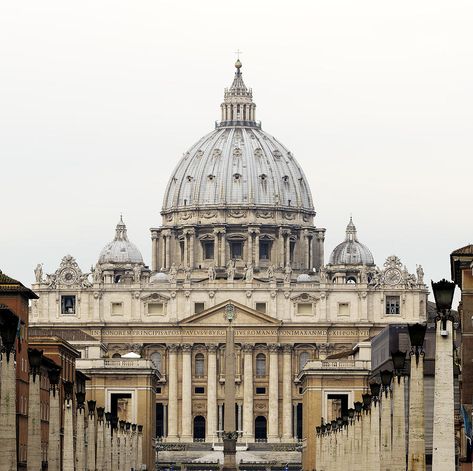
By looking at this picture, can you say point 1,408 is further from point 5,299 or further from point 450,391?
point 5,299

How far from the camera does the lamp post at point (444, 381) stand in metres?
51.5

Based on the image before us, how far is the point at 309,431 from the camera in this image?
6890 inches

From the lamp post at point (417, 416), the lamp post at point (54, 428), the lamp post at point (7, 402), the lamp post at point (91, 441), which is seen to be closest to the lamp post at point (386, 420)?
the lamp post at point (54, 428)

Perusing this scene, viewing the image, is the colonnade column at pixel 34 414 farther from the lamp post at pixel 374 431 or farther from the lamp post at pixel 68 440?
the lamp post at pixel 68 440

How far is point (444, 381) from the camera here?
51.7 meters

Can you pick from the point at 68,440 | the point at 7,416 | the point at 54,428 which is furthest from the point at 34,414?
the point at 68,440

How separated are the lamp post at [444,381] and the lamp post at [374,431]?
73.7ft

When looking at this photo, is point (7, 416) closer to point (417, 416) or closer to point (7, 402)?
Result: point (7, 402)

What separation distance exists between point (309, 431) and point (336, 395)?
4.97 m

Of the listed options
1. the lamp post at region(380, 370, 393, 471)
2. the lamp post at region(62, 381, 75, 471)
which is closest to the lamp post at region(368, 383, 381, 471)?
the lamp post at region(380, 370, 393, 471)

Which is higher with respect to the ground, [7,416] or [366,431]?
[366,431]

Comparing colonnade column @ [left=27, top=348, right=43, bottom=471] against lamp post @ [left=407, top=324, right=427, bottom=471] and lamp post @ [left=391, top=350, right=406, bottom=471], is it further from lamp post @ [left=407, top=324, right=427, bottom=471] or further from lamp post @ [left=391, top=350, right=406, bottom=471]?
lamp post @ [left=407, top=324, right=427, bottom=471]

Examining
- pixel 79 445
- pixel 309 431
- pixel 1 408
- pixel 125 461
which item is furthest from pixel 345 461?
pixel 309 431

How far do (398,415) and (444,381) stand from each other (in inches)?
350
